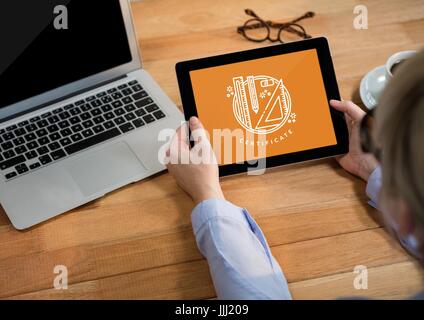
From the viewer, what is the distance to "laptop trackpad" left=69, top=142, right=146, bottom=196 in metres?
0.94

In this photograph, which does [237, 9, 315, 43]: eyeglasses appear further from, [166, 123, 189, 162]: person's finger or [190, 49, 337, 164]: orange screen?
[166, 123, 189, 162]: person's finger

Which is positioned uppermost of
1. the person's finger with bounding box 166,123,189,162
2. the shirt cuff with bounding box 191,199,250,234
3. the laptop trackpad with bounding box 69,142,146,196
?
the person's finger with bounding box 166,123,189,162

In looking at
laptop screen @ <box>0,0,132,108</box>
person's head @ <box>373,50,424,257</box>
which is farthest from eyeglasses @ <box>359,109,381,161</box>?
laptop screen @ <box>0,0,132,108</box>

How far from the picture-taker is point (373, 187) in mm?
909

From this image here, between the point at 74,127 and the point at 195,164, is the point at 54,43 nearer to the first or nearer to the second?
the point at 74,127

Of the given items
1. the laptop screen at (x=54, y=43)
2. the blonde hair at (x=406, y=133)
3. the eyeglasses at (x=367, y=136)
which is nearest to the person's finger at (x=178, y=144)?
the laptop screen at (x=54, y=43)

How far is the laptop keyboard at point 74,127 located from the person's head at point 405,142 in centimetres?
54

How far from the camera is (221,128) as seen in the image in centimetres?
94

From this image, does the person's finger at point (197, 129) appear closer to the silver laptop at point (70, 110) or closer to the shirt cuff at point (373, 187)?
the silver laptop at point (70, 110)

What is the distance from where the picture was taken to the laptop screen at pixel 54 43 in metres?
0.90

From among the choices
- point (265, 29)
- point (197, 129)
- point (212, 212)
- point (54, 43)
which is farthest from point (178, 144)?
point (265, 29)

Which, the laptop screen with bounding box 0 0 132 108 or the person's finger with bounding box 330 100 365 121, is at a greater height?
the laptop screen with bounding box 0 0 132 108

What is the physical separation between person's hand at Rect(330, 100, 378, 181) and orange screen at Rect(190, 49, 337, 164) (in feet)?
0.11

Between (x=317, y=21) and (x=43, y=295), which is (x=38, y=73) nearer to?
(x=43, y=295)
